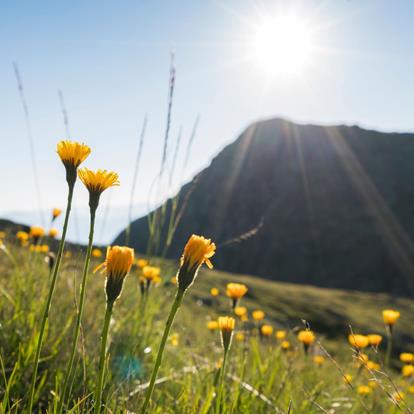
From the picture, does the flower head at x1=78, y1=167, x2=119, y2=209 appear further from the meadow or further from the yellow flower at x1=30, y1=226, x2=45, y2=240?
the yellow flower at x1=30, y1=226, x2=45, y2=240

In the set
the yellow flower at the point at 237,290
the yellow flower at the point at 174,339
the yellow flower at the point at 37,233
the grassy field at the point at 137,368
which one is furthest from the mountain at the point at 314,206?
the yellow flower at the point at 237,290

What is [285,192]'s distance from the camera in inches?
4641

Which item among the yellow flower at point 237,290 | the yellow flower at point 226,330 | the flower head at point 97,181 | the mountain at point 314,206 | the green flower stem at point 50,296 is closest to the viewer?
the green flower stem at point 50,296

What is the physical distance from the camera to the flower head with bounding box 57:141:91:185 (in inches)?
56.6

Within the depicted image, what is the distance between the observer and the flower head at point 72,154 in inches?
56.6

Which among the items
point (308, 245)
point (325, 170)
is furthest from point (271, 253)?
point (325, 170)

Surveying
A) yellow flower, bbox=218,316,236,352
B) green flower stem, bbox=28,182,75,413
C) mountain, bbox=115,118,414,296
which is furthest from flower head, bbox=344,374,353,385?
mountain, bbox=115,118,414,296

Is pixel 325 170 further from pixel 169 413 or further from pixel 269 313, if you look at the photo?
Answer: pixel 169 413

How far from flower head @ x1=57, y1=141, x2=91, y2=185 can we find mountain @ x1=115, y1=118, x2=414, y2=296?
98.6m

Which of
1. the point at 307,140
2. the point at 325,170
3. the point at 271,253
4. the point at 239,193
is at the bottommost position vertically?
the point at 271,253

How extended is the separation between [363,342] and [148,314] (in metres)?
1.86

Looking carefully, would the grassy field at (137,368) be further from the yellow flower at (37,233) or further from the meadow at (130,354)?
the yellow flower at (37,233)

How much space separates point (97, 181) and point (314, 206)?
115 metres

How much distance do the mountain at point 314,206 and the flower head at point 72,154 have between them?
9856cm
